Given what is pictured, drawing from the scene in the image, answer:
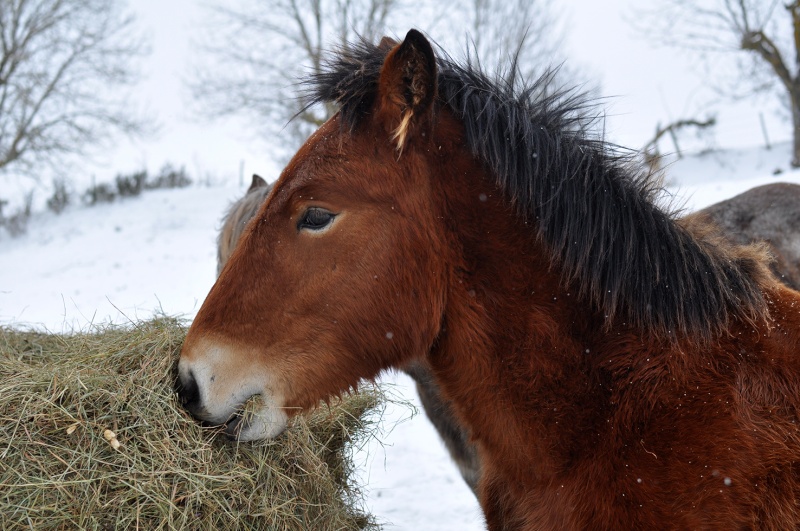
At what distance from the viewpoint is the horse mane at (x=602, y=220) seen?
80.4 inches

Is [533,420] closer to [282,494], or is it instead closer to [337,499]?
[282,494]

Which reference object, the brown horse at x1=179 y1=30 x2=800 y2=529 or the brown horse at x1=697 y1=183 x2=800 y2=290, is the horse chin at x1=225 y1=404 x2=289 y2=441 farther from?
the brown horse at x1=697 y1=183 x2=800 y2=290

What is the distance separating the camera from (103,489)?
2.00m

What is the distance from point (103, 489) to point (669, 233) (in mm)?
2207

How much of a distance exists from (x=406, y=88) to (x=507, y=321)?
93 cm

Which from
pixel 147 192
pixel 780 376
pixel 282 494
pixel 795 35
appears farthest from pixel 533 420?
pixel 795 35

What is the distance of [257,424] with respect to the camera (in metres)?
2.10

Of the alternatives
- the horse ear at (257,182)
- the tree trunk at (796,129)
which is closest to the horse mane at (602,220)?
the horse ear at (257,182)

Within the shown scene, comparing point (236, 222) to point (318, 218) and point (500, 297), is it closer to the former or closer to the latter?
point (318, 218)

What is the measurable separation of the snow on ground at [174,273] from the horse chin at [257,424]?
1.80m

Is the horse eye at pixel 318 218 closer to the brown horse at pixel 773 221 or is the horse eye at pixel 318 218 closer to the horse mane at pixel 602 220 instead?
the horse mane at pixel 602 220

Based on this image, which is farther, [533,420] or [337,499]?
[337,499]

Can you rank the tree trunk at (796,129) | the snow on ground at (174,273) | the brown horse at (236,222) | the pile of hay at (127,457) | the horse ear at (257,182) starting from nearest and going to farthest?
the pile of hay at (127,457)
the brown horse at (236,222)
the snow on ground at (174,273)
the horse ear at (257,182)
the tree trunk at (796,129)

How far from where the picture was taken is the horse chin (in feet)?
6.88
